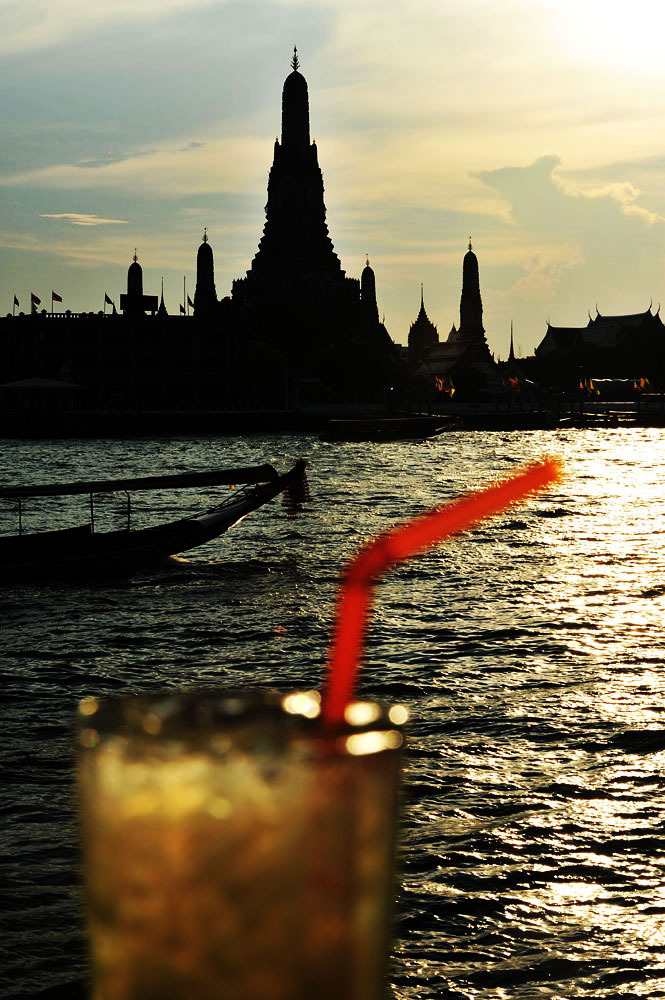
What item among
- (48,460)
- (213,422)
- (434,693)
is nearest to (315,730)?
(434,693)

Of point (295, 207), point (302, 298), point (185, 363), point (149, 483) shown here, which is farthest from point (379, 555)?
point (295, 207)

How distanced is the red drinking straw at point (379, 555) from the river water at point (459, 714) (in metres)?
0.48

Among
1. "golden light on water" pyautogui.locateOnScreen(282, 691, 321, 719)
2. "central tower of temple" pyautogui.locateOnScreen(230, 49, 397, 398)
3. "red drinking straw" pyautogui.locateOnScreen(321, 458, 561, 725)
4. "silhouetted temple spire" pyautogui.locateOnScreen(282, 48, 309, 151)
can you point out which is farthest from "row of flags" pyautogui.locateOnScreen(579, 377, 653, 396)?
"golden light on water" pyautogui.locateOnScreen(282, 691, 321, 719)

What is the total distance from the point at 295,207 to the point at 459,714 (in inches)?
7138

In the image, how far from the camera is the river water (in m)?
9.38

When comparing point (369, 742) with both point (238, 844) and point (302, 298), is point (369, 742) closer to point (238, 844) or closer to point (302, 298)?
point (238, 844)

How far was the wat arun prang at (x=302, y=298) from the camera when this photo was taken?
487 ft

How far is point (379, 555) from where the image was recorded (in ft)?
123

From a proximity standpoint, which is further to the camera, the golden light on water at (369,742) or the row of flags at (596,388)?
the row of flags at (596,388)

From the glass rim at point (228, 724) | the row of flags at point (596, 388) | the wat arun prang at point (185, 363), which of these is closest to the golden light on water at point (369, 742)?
the glass rim at point (228, 724)

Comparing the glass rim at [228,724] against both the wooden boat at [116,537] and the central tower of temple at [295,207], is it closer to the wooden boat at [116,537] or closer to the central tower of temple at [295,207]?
the wooden boat at [116,537]

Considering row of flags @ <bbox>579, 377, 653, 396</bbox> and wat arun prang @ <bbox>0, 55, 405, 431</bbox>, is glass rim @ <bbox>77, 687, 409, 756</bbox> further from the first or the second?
row of flags @ <bbox>579, 377, 653, 396</bbox>

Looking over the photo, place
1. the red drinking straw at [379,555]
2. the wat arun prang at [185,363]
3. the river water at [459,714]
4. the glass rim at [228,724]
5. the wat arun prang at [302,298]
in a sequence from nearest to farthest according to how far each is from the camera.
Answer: the glass rim at [228,724] → the river water at [459,714] → the red drinking straw at [379,555] → the wat arun prang at [185,363] → the wat arun prang at [302,298]

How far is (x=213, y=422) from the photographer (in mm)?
139000
